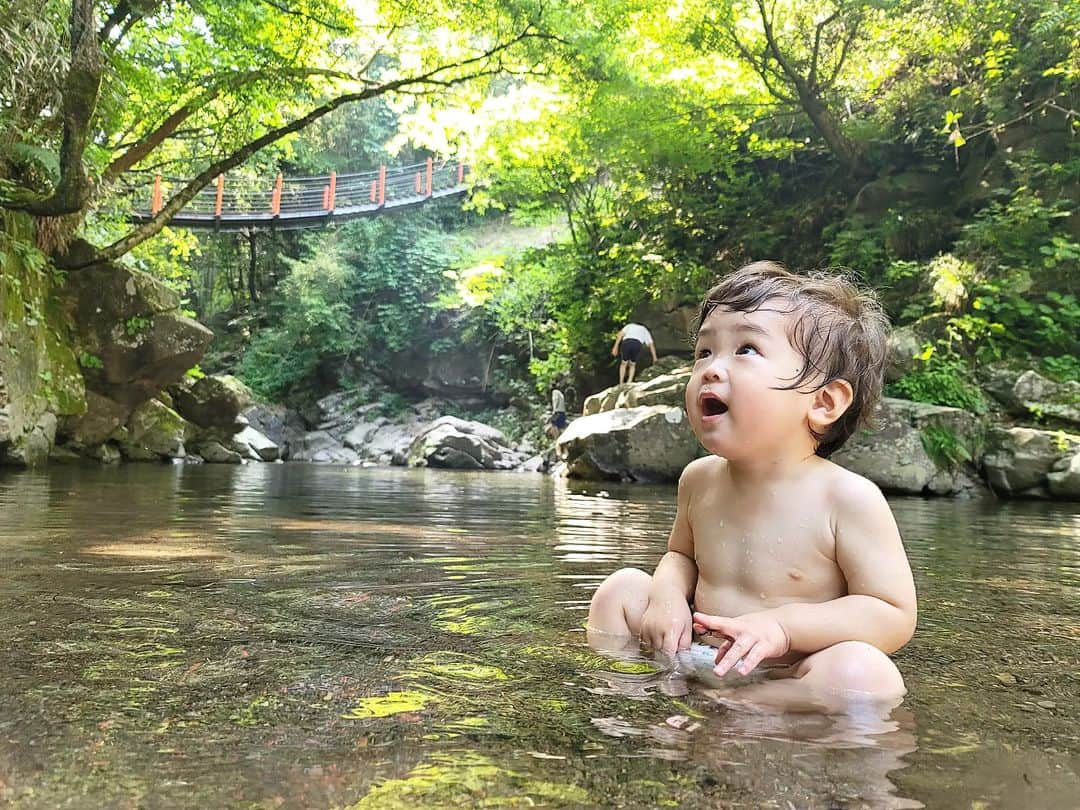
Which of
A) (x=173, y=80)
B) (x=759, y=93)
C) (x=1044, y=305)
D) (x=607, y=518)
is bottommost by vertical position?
(x=607, y=518)

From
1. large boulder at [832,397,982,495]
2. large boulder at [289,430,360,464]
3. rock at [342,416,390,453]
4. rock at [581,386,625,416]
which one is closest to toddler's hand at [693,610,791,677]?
large boulder at [832,397,982,495]

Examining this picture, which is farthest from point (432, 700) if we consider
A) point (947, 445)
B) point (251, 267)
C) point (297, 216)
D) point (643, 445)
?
point (251, 267)

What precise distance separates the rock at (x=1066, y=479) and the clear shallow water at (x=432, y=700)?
21.8 feet

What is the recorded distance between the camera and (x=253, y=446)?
17672 millimetres

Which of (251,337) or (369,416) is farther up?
(251,337)

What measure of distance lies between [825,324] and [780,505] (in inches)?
15.7

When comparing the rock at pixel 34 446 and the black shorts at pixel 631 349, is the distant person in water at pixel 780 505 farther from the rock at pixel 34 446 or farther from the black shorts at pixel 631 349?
the black shorts at pixel 631 349

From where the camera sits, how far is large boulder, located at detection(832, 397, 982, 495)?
29.7 ft

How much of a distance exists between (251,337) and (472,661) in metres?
27.7

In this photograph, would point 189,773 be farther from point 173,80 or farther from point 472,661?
point 173,80

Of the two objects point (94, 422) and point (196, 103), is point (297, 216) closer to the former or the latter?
point (94, 422)

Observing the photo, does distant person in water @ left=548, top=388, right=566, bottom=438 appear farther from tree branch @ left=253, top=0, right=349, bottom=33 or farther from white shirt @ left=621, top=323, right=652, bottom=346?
tree branch @ left=253, top=0, right=349, bottom=33

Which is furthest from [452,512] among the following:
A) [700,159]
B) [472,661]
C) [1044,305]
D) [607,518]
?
[700,159]

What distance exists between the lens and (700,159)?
1429 cm
